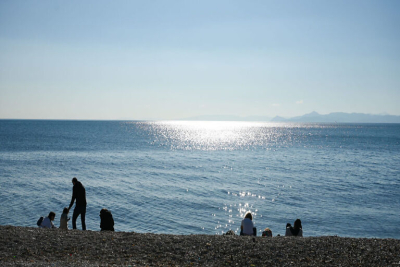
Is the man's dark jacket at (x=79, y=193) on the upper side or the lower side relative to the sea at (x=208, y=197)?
upper

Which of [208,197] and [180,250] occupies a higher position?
[180,250]

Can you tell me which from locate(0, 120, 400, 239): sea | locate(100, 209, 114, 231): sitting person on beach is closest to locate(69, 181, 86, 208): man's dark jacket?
locate(100, 209, 114, 231): sitting person on beach

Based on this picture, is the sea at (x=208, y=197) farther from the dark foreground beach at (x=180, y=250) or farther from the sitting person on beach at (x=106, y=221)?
the dark foreground beach at (x=180, y=250)

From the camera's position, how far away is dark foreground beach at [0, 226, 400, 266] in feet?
29.5

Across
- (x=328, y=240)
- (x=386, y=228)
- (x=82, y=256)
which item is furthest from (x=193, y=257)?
(x=386, y=228)

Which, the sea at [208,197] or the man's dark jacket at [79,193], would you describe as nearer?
the man's dark jacket at [79,193]

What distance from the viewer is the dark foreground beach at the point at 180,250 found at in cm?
899

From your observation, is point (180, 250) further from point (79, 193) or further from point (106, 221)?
point (79, 193)

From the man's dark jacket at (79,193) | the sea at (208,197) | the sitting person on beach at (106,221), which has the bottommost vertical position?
Result: the sea at (208,197)

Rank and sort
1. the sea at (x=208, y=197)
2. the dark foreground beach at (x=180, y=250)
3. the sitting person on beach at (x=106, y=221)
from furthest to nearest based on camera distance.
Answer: the sea at (x=208, y=197) → the sitting person on beach at (x=106, y=221) → the dark foreground beach at (x=180, y=250)

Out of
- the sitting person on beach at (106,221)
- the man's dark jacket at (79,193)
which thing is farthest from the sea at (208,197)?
the man's dark jacket at (79,193)

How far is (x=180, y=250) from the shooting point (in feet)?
32.6

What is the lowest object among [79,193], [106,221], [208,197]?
[208,197]

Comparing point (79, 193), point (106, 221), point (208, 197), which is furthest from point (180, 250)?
point (208, 197)
